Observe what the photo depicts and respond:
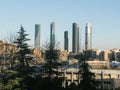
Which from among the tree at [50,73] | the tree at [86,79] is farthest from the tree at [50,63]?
the tree at [86,79]

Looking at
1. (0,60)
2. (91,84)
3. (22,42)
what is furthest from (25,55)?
(0,60)

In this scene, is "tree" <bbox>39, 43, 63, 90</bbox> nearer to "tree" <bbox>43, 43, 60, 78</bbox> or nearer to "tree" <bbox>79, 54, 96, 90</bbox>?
"tree" <bbox>43, 43, 60, 78</bbox>

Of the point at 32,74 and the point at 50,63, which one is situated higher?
the point at 50,63

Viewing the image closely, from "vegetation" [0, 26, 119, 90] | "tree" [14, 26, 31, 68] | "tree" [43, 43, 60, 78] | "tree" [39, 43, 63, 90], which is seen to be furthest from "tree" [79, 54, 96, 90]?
"tree" [14, 26, 31, 68]

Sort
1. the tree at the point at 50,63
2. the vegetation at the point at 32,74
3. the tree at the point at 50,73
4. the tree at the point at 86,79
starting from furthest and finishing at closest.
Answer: the tree at the point at 50,63 < the tree at the point at 86,79 < the tree at the point at 50,73 < the vegetation at the point at 32,74

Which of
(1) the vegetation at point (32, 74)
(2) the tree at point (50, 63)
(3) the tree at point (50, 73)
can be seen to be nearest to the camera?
(1) the vegetation at point (32, 74)

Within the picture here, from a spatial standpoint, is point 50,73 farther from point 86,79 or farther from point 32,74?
point 86,79

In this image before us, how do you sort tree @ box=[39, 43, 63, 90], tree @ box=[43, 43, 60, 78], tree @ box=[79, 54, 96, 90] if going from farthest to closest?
tree @ box=[43, 43, 60, 78] → tree @ box=[79, 54, 96, 90] → tree @ box=[39, 43, 63, 90]

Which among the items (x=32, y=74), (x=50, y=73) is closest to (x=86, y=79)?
(x=50, y=73)

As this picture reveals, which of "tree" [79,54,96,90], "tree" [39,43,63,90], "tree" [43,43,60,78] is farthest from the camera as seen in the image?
"tree" [43,43,60,78]

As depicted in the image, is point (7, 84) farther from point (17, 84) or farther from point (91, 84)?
point (91, 84)

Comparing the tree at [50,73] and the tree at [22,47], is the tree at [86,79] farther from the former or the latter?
the tree at [22,47]

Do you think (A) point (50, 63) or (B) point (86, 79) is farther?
(A) point (50, 63)

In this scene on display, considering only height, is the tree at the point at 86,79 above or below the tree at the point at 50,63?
below
